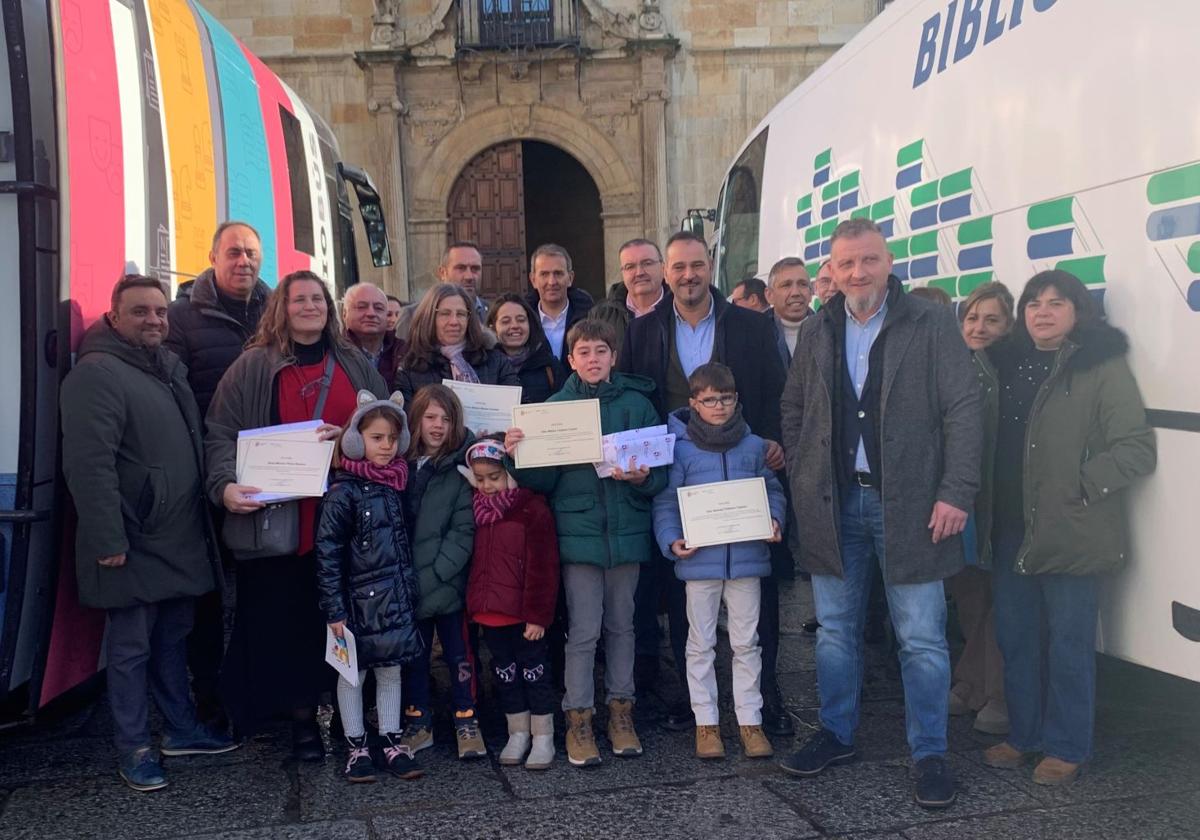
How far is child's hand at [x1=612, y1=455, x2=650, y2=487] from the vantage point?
393 centimetres

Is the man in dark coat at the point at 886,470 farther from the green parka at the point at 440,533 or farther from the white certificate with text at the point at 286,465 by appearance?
the white certificate with text at the point at 286,465

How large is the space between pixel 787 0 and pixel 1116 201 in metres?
13.5

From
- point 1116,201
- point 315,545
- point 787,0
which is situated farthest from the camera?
point 787,0

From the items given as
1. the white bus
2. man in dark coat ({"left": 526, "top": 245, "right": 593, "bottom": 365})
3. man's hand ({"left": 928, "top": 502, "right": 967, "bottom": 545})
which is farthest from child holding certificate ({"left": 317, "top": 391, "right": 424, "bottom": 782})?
the white bus

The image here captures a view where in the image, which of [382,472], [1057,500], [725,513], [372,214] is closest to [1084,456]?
[1057,500]

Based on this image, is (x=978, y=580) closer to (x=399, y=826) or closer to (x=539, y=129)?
(x=399, y=826)

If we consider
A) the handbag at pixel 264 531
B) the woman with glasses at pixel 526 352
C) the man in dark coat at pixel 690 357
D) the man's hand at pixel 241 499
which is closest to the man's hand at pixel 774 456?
the man in dark coat at pixel 690 357

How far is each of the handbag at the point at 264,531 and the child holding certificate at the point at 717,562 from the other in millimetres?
1318

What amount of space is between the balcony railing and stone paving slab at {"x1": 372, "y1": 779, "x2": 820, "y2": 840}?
13.8 meters

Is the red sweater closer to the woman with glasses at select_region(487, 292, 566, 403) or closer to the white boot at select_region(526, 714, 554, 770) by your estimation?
the white boot at select_region(526, 714, 554, 770)

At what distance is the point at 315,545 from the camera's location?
12.6 ft

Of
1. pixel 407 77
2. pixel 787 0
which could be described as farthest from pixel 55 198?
pixel 787 0

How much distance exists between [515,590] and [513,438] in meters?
0.55

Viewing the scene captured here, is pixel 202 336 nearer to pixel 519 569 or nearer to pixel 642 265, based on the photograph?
pixel 519 569
